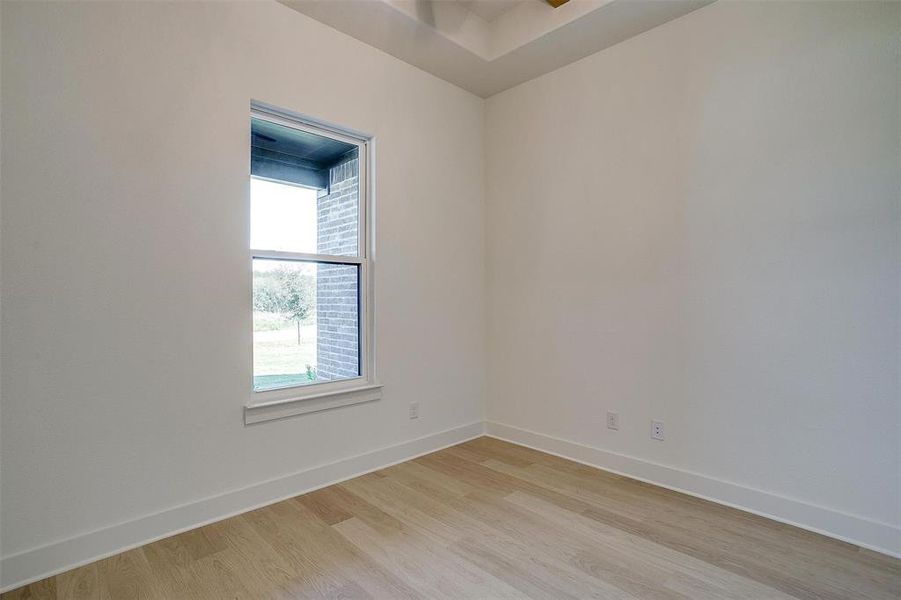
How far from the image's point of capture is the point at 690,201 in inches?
105

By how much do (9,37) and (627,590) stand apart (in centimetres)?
325

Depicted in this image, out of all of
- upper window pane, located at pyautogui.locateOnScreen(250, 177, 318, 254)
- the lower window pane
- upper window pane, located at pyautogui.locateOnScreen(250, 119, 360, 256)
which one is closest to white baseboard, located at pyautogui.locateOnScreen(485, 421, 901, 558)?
the lower window pane

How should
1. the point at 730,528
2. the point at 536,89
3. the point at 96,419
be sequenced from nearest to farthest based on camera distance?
1. the point at 96,419
2. the point at 730,528
3. the point at 536,89

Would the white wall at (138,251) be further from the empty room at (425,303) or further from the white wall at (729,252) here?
the white wall at (729,252)

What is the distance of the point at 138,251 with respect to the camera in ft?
6.99

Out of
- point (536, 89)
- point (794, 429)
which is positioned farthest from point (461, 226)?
point (794, 429)

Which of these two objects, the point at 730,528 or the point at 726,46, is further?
the point at 726,46

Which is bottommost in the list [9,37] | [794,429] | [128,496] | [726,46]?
[128,496]

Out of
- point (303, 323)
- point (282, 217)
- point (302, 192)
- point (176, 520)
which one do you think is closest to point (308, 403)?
point (303, 323)

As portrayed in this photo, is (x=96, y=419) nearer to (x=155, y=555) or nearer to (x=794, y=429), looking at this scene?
(x=155, y=555)

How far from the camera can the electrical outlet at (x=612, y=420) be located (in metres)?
3.00

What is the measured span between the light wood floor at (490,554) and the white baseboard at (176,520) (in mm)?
49

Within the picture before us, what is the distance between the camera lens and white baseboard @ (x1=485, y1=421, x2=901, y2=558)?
2.08 m

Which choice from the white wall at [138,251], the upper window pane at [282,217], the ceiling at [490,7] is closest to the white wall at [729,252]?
the ceiling at [490,7]
